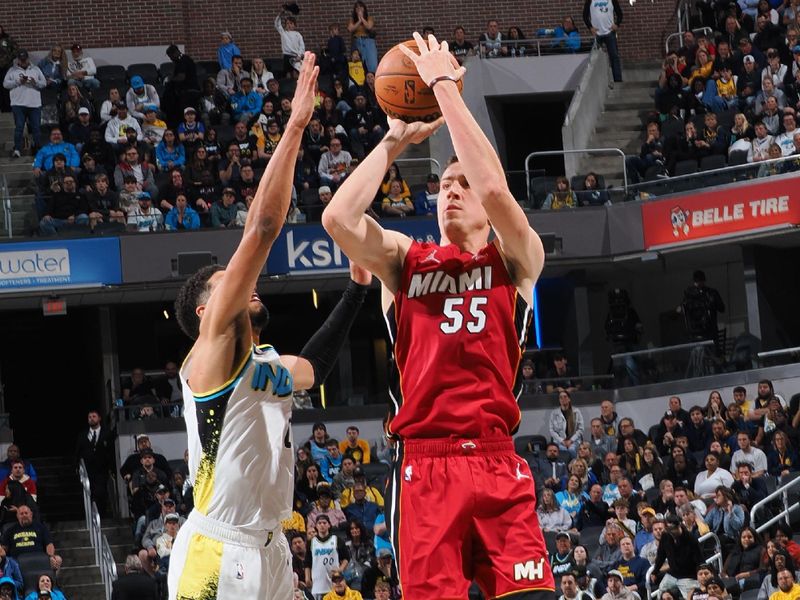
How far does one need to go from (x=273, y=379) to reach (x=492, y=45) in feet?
71.5

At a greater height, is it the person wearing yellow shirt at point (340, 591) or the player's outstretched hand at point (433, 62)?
the player's outstretched hand at point (433, 62)

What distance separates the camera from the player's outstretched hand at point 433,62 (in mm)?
6254

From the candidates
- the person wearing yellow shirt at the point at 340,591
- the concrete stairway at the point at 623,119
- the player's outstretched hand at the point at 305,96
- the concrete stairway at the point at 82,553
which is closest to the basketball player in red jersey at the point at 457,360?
the player's outstretched hand at the point at 305,96

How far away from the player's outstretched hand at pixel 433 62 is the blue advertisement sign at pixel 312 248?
646 inches

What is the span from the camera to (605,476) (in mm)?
19953

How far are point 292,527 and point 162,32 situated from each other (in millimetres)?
13712

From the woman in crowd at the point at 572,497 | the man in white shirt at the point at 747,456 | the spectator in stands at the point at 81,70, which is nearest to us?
the man in white shirt at the point at 747,456

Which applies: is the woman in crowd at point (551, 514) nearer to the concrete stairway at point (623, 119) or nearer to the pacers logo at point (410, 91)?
the concrete stairway at point (623, 119)

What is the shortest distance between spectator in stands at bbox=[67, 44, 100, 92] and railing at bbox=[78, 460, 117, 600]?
7074 millimetres

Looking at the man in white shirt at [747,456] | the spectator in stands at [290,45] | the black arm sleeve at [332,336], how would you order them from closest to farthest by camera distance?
1. the black arm sleeve at [332,336]
2. the man in white shirt at [747,456]
3. the spectator in stands at [290,45]

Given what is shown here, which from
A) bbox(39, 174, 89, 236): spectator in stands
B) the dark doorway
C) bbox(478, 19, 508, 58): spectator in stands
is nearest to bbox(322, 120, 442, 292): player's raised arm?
bbox(39, 174, 89, 236): spectator in stands

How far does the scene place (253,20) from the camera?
1178 inches

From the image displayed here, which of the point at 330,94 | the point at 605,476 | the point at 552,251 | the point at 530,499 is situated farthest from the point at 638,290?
the point at 530,499

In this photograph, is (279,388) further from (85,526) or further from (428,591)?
(85,526)
